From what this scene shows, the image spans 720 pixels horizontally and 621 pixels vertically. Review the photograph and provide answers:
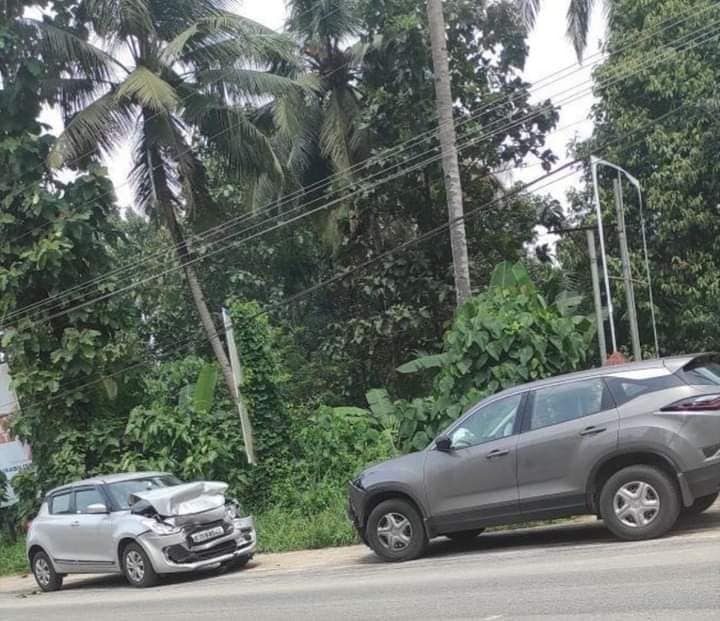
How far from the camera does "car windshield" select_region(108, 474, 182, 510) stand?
13.2m

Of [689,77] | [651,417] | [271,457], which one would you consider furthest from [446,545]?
[689,77]

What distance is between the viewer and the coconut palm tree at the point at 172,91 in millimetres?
21031

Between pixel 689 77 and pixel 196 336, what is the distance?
56.1 feet

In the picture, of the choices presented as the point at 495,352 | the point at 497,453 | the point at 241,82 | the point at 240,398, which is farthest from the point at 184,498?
the point at 241,82

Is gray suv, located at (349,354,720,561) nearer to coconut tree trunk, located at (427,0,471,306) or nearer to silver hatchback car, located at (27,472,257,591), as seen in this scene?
silver hatchback car, located at (27,472,257,591)

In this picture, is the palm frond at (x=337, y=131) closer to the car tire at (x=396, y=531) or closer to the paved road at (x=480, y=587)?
the paved road at (x=480, y=587)

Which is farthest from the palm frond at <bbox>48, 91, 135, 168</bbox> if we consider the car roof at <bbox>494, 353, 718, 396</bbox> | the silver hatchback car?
the car roof at <bbox>494, 353, 718, 396</bbox>

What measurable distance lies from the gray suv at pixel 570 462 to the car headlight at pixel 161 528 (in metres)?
2.91

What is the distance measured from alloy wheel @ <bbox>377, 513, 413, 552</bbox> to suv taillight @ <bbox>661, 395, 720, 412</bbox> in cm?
334

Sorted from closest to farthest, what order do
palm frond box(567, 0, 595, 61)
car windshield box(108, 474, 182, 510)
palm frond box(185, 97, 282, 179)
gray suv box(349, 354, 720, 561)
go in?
gray suv box(349, 354, 720, 561) < car windshield box(108, 474, 182, 510) < palm frond box(567, 0, 595, 61) < palm frond box(185, 97, 282, 179)

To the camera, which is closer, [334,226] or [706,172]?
[706,172]

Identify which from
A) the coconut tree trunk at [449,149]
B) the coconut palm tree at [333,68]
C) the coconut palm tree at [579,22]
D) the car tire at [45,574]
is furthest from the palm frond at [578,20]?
the car tire at [45,574]

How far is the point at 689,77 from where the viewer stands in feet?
77.7

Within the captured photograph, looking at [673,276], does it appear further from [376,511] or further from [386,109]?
[376,511]
